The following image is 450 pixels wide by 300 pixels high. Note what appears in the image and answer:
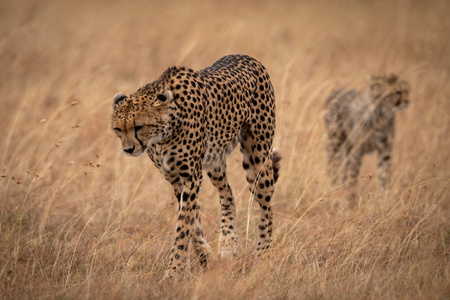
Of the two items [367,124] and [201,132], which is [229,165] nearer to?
[367,124]

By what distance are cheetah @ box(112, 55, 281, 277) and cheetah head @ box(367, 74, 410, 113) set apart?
2.66 metres

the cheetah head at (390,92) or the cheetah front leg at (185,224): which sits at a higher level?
the cheetah head at (390,92)

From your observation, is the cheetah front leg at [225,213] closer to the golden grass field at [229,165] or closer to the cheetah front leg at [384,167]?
the golden grass field at [229,165]

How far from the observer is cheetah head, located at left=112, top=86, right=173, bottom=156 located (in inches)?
140

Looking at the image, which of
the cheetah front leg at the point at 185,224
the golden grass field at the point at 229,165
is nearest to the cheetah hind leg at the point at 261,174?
the golden grass field at the point at 229,165

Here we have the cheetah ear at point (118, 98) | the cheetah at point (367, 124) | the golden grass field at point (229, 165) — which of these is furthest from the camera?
the cheetah at point (367, 124)

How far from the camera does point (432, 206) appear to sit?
14.8 ft

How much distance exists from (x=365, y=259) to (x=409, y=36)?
942cm

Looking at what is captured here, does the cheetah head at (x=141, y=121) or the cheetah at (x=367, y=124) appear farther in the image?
the cheetah at (x=367, y=124)

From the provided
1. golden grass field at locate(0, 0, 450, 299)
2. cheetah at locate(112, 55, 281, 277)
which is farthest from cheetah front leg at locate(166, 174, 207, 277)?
golden grass field at locate(0, 0, 450, 299)

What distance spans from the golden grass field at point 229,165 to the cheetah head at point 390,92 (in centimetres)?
58

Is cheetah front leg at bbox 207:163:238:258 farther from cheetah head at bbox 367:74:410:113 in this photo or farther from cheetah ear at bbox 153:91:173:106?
cheetah head at bbox 367:74:410:113

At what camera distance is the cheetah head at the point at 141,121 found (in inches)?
140

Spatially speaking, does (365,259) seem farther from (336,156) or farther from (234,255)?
(336,156)
